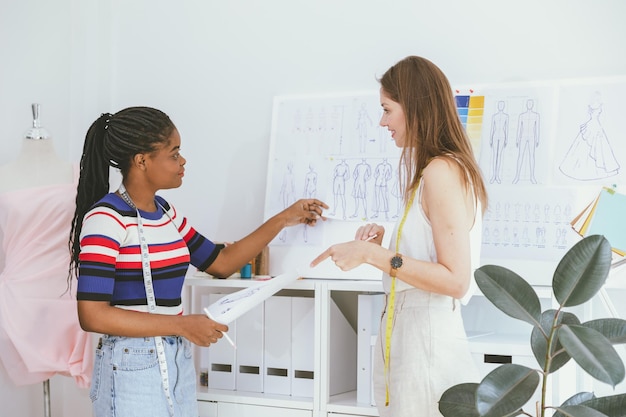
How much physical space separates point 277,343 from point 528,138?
1095 millimetres

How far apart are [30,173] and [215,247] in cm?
74

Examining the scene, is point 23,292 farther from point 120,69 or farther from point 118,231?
point 120,69

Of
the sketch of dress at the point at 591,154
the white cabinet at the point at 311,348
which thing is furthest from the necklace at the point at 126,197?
the sketch of dress at the point at 591,154

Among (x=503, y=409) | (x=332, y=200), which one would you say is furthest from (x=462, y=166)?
(x=332, y=200)

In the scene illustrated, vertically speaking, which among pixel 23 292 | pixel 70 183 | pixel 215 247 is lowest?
pixel 23 292

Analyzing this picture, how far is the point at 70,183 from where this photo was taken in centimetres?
287

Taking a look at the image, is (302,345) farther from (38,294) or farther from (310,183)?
(38,294)

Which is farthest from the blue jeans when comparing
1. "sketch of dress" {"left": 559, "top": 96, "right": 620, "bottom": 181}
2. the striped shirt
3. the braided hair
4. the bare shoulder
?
"sketch of dress" {"left": 559, "top": 96, "right": 620, "bottom": 181}

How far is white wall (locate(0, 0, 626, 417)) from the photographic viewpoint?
2.77m

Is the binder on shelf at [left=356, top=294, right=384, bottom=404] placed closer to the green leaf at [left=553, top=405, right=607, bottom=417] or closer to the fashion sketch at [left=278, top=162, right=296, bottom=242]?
the fashion sketch at [left=278, top=162, right=296, bottom=242]

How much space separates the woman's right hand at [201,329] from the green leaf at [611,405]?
96 cm

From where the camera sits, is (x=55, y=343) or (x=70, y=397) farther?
(x=70, y=397)

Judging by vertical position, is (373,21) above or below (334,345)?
above

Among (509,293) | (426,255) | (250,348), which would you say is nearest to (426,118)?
(426,255)
